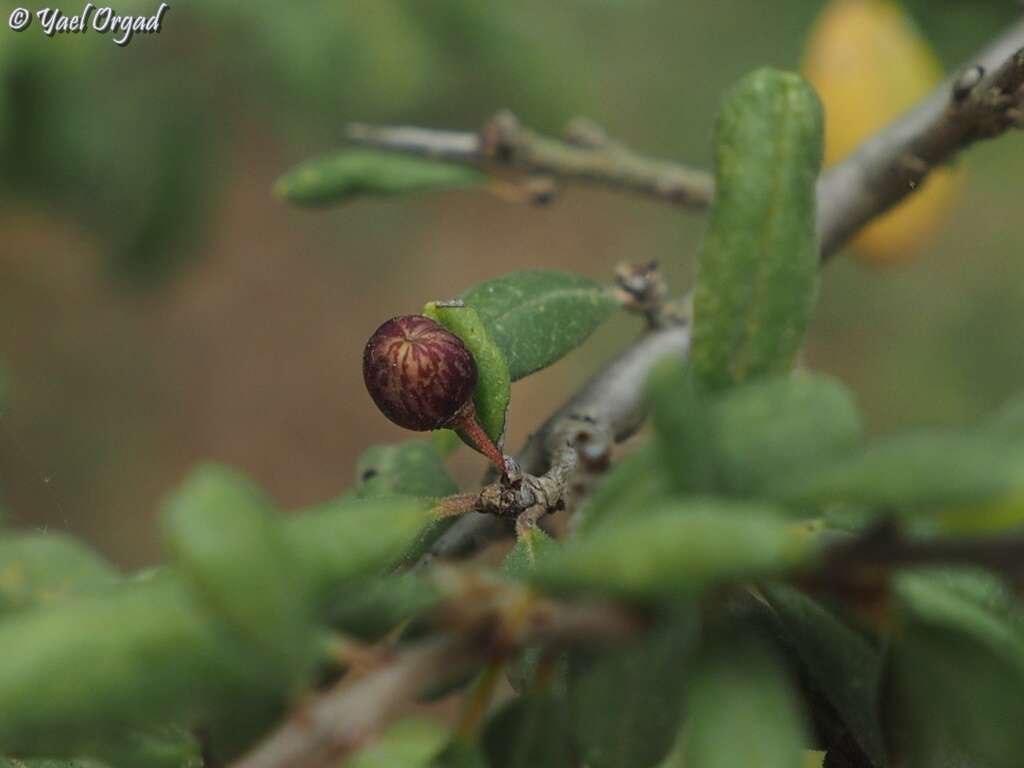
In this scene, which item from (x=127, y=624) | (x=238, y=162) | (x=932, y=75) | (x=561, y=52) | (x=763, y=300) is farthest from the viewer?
(x=238, y=162)

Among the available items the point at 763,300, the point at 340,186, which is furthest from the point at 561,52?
the point at 763,300

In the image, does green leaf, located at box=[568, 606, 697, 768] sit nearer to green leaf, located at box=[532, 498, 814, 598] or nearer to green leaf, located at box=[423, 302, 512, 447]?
green leaf, located at box=[532, 498, 814, 598]

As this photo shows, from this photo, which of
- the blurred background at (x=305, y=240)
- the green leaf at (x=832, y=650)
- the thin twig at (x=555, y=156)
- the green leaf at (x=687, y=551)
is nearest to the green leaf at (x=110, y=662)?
the green leaf at (x=687, y=551)

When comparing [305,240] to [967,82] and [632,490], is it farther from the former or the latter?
[632,490]

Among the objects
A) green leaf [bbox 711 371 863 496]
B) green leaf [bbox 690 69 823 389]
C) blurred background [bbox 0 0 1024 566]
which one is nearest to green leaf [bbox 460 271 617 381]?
green leaf [bbox 690 69 823 389]

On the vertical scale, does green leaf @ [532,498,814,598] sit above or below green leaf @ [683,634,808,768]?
above

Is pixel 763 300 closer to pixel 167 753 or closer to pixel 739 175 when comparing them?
pixel 739 175

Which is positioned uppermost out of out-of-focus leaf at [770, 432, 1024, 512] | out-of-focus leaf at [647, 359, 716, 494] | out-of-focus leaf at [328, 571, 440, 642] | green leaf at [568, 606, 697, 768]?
out-of-focus leaf at [328, 571, 440, 642]
